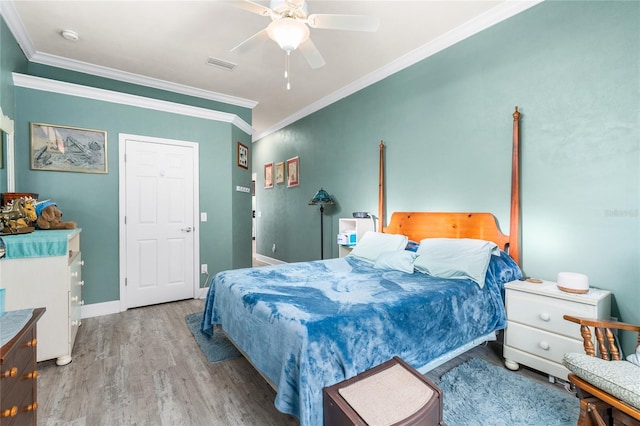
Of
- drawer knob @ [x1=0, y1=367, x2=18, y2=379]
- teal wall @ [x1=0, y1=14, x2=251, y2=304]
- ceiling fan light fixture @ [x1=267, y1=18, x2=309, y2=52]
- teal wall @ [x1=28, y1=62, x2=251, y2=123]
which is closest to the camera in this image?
drawer knob @ [x1=0, y1=367, x2=18, y2=379]

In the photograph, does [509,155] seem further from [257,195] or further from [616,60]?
[257,195]

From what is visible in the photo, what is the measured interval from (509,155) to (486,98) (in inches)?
23.1

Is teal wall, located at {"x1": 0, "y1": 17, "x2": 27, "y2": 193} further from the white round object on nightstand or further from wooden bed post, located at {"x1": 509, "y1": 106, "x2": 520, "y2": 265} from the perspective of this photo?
the white round object on nightstand

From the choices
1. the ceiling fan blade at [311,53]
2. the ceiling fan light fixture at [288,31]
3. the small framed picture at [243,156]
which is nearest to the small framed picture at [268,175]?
the small framed picture at [243,156]

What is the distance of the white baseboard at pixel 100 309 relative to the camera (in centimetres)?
327

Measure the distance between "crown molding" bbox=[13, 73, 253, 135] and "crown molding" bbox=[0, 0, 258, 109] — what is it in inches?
16.0

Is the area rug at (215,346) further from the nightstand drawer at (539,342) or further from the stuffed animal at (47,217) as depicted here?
the nightstand drawer at (539,342)

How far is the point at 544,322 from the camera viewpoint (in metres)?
1.99

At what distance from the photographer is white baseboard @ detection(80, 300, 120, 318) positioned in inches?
129

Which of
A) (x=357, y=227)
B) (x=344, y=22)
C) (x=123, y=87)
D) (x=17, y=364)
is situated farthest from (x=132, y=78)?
(x=17, y=364)

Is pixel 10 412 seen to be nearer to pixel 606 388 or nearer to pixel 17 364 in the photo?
pixel 17 364

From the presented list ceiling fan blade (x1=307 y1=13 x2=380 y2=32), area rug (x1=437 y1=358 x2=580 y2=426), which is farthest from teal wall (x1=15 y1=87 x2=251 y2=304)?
area rug (x1=437 y1=358 x2=580 y2=426)

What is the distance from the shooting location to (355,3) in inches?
96.8

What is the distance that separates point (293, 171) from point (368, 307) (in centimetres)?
421
